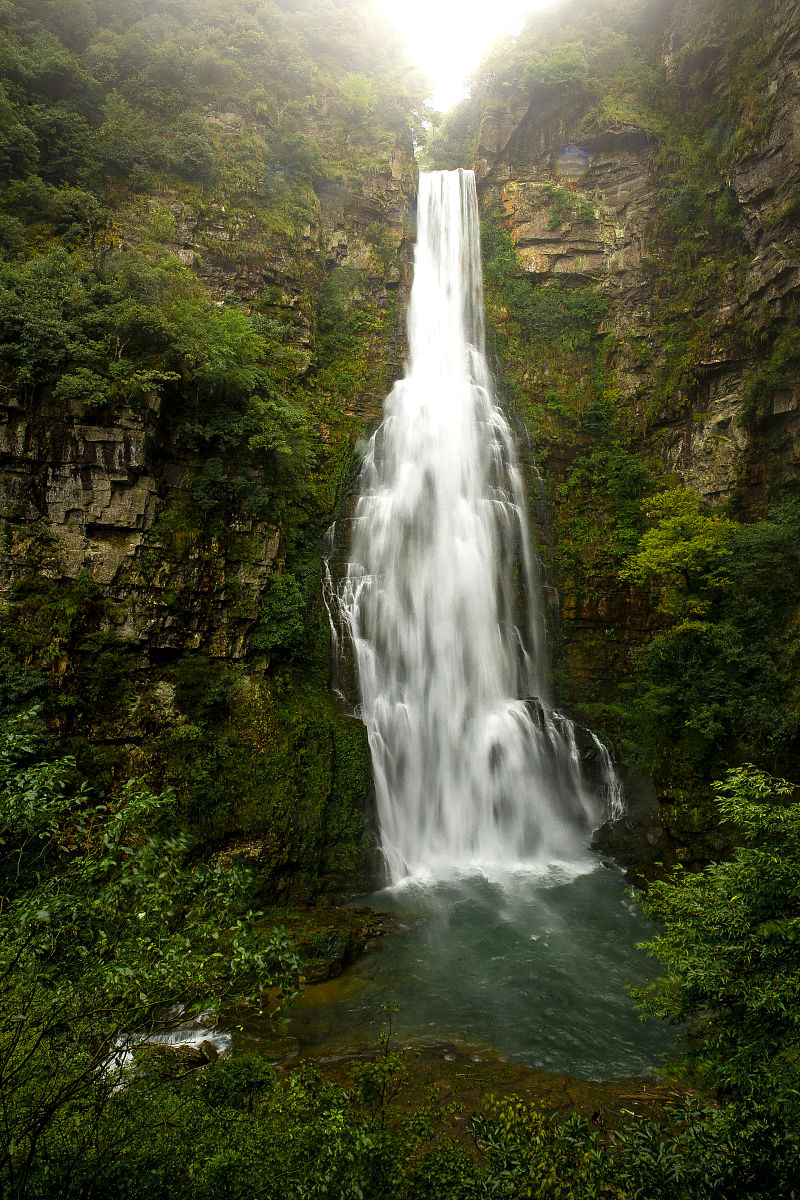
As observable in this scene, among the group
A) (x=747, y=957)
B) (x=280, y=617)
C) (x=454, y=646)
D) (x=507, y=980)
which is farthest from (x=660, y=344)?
(x=747, y=957)

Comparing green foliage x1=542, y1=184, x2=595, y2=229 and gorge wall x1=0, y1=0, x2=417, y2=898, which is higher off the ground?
green foliage x1=542, y1=184, x2=595, y2=229

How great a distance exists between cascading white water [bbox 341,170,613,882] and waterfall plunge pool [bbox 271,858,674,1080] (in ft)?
5.63

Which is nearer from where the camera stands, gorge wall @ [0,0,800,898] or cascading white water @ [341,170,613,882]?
gorge wall @ [0,0,800,898]

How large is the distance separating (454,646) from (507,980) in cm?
930

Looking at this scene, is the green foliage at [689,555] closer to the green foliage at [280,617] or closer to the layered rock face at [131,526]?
the green foliage at [280,617]

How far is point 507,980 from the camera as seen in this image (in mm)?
10312

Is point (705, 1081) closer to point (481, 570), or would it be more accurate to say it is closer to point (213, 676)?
point (213, 676)

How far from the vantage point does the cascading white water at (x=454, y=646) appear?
15.6 meters

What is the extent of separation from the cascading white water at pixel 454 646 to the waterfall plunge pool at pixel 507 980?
5.63 ft

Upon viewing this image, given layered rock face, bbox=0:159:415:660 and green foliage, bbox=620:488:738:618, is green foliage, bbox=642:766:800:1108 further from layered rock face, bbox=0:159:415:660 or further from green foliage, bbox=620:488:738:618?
layered rock face, bbox=0:159:415:660

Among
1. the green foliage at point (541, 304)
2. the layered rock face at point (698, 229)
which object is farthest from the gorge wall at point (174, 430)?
the layered rock face at point (698, 229)

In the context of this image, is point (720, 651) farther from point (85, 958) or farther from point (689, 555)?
point (85, 958)

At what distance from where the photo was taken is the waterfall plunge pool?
28.1 feet

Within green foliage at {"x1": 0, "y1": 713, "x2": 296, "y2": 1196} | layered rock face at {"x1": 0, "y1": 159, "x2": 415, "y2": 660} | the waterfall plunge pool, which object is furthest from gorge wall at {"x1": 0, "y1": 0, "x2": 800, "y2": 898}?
green foliage at {"x1": 0, "y1": 713, "x2": 296, "y2": 1196}
